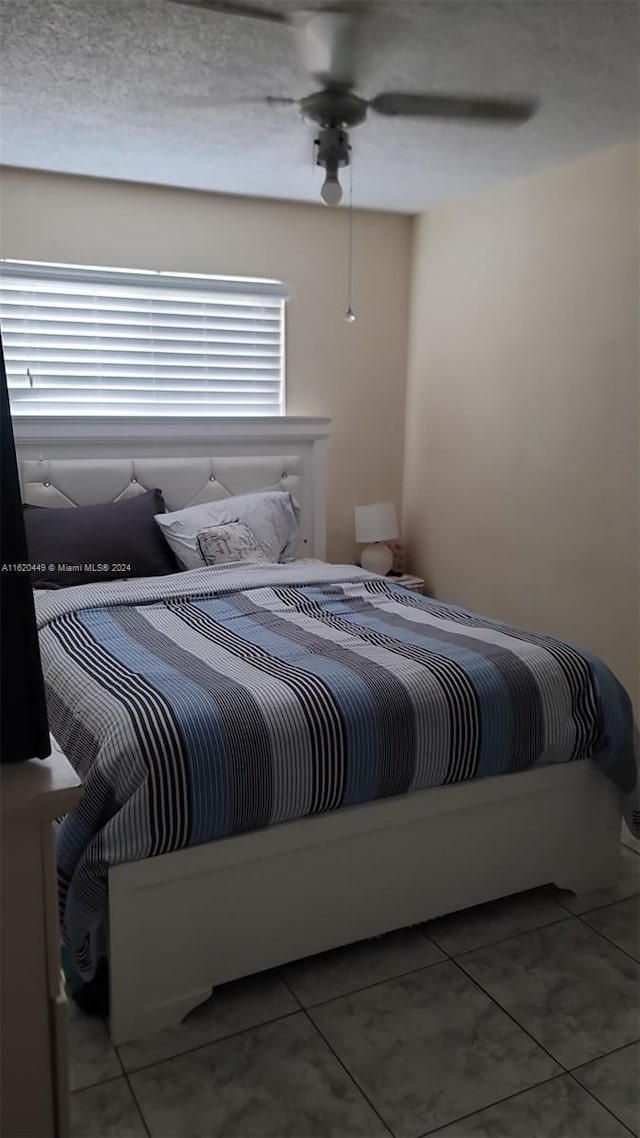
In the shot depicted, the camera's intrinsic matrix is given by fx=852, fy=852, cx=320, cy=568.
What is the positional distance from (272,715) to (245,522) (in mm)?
1787

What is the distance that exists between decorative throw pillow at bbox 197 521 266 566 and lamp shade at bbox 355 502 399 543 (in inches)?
33.0

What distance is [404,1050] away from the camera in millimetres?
1886

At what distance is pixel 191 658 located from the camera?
2.38 m

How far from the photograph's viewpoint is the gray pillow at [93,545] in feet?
10.5

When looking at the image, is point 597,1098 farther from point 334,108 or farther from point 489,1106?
point 334,108

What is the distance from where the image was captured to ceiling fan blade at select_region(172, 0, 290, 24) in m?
1.99

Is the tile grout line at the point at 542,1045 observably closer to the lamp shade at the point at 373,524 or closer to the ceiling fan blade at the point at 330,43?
the ceiling fan blade at the point at 330,43

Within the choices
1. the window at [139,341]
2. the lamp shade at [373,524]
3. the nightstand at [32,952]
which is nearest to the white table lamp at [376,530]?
the lamp shade at [373,524]

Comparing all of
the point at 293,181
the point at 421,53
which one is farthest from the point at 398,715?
the point at 293,181

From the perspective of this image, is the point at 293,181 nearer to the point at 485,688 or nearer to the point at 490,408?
the point at 490,408

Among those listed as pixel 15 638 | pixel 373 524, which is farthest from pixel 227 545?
pixel 15 638

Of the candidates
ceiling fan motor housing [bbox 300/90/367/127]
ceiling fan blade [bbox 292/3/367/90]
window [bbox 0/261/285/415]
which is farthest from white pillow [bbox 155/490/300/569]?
ceiling fan blade [bbox 292/3/367/90]

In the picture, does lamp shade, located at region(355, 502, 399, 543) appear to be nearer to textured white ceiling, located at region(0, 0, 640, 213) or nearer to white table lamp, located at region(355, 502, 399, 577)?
white table lamp, located at region(355, 502, 399, 577)

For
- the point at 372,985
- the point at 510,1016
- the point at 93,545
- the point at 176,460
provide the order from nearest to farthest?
the point at 510,1016 → the point at 372,985 → the point at 93,545 → the point at 176,460
